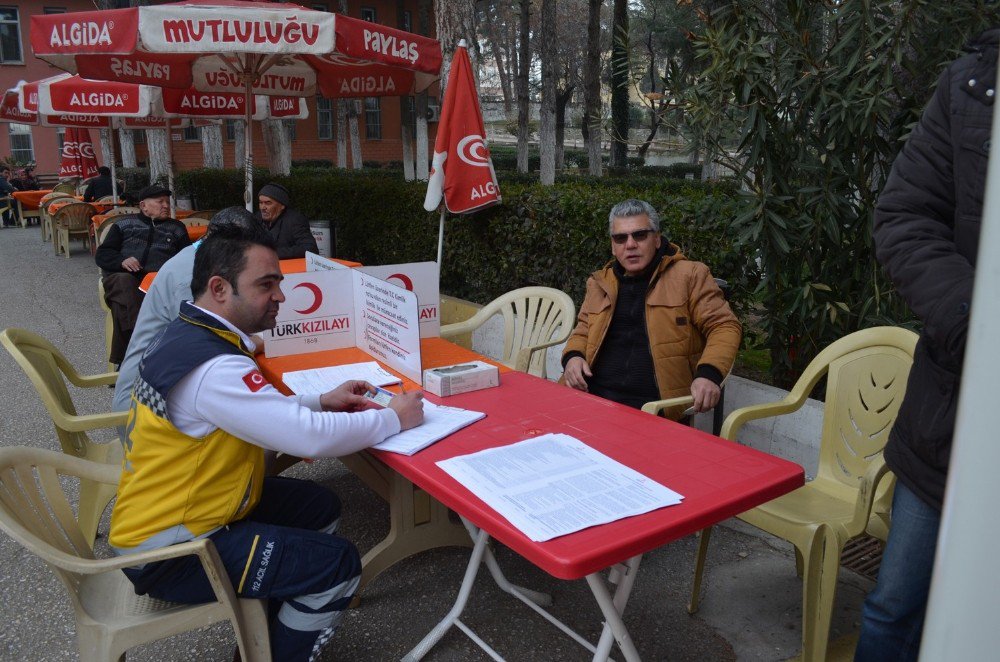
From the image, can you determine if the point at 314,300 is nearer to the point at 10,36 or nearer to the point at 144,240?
the point at 144,240

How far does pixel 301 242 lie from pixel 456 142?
79.0 inches

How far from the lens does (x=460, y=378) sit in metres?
2.93

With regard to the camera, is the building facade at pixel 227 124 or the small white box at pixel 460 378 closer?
the small white box at pixel 460 378

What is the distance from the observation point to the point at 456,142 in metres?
5.81

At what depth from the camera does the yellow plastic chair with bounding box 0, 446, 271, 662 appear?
6.61 feet

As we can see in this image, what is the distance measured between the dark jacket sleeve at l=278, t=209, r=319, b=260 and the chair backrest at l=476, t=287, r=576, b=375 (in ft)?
9.74

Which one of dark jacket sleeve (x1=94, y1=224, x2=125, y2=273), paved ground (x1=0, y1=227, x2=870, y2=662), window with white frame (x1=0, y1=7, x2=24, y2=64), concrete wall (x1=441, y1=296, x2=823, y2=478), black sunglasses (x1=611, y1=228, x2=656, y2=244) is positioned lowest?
paved ground (x1=0, y1=227, x2=870, y2=662)

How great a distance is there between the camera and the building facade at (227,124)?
1226 inches

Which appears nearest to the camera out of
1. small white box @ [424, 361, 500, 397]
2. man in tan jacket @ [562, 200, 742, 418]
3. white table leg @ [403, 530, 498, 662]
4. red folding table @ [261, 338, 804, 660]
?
red folding table @ [261, 338, 804, 660]

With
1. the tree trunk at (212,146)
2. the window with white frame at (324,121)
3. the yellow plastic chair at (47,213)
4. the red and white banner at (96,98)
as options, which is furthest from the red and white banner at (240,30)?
the window with white frame at (324,121)

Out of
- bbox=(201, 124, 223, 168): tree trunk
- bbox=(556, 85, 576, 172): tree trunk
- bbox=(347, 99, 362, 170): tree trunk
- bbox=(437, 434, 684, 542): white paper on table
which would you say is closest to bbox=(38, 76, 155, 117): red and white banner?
bbox=(437, 434, 684, 542): white paper on table

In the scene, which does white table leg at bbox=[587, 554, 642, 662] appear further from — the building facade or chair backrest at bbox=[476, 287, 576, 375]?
the building facade

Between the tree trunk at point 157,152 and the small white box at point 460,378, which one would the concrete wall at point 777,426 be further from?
the tree trunk at point 157,152

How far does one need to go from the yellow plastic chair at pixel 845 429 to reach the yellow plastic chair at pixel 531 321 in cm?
151
